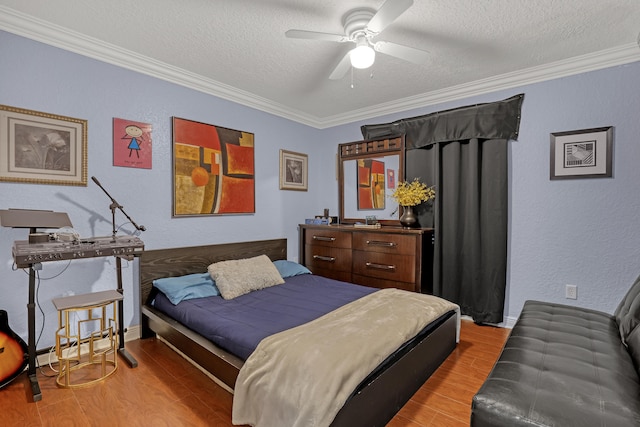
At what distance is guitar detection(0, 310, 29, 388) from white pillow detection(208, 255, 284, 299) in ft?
4.41

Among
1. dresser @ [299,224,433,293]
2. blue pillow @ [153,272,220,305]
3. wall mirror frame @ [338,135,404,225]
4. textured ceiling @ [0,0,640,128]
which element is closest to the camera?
textured ceiling @ [0,0,640,128]

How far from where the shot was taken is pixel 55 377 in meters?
2.22

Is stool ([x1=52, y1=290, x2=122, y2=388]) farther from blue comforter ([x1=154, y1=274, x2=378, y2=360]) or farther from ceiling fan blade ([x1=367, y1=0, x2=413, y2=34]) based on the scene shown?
ceiling fan blade ([x1=367, y1=0, x2=413, y2=34])

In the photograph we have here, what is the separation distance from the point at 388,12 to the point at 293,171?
2733mm

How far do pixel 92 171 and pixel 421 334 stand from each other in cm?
286

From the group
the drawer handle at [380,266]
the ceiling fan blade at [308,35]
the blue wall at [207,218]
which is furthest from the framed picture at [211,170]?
the ceiling fan blade at [308,35]

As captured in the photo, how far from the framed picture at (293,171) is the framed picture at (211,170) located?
0.52 meters

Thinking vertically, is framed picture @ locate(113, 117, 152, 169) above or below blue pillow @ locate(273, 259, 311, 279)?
above

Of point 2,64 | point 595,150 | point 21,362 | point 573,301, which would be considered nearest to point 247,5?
point 2,64

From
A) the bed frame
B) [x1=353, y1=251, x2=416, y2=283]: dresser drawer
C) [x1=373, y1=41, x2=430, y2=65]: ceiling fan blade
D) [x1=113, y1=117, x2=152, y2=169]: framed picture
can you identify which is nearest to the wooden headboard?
the bed frame

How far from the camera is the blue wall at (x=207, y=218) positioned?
2.33 m

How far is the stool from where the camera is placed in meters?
2.12

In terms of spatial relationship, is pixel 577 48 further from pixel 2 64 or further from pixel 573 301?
pixel 2 64

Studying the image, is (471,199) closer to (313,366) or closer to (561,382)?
(561,382)
